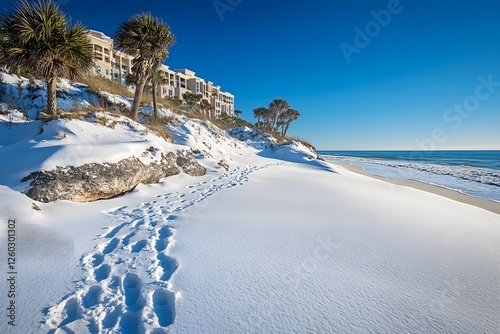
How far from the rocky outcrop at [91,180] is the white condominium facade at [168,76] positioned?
19.1 metres

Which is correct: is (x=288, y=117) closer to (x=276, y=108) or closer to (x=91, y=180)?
(x=276, y=108)

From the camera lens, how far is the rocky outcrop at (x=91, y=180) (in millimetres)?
3876

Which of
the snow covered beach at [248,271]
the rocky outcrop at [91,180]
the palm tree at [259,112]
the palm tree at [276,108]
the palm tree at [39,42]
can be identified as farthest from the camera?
the palm tree at [259,112]

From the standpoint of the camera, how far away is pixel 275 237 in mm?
3188

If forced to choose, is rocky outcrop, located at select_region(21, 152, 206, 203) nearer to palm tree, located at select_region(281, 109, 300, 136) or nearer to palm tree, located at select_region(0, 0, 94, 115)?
palm tree, located at select_region(0, 0, 94, 115)

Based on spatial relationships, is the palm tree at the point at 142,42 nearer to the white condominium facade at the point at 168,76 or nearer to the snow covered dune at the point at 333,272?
the snow covered dune at the point at 333,272

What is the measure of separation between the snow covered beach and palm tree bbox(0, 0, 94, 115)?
17.2ft

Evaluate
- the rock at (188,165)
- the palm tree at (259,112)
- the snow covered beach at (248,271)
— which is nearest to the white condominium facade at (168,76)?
the palm tree at (259,112)

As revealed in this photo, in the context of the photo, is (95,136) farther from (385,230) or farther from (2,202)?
(385,230)

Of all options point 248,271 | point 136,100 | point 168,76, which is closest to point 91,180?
point 248,271

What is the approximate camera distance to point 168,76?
51.9m

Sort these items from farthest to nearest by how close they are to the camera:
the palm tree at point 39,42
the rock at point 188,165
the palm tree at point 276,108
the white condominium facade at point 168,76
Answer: the palm tree at point 276,108, the white condominium facade at point 168,76, the rock at point 188,165, the palm tree at point 39,42

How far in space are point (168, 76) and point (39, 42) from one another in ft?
167

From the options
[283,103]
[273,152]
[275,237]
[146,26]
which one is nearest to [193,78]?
[283,103]
